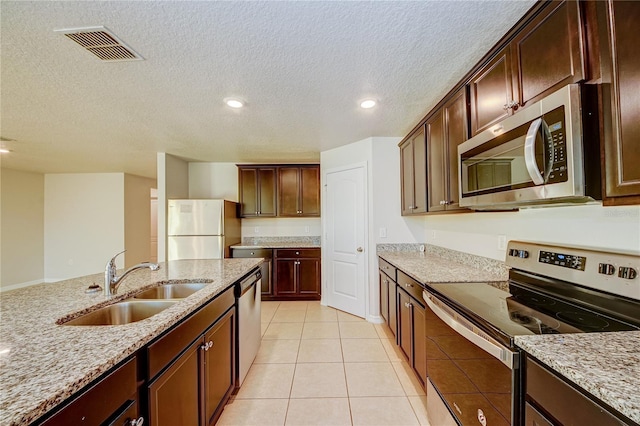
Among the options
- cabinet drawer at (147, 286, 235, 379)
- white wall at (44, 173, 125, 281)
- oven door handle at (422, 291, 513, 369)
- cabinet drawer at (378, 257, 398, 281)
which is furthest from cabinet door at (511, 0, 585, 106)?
white wall at (44, 173, 125, 281)

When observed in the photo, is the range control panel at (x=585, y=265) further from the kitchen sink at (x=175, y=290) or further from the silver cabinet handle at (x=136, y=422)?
the kitchen sink at (x=175, y=290)

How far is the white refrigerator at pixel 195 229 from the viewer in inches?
161

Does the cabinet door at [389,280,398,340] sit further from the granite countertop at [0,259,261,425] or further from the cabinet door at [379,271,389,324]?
the granite countertop at [0,259,261,425]

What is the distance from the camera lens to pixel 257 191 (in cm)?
472

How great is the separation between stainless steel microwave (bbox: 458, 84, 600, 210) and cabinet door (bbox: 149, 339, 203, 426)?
1775 mm

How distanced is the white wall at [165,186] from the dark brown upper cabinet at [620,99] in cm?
→ 473

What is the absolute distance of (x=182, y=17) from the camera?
53.7 inches

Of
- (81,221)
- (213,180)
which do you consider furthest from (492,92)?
(81,221)

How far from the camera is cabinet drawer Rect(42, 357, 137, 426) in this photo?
26.3 inches

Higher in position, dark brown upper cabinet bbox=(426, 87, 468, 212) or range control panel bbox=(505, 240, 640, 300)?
dark brown upper cabinet bbox=(426, 87, 468, 212)

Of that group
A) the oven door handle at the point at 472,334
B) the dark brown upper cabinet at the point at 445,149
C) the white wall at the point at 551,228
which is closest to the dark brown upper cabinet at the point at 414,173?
the dark brown upper cabinet at the point at 445,149

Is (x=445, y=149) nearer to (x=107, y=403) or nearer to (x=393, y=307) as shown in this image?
(x=393, y=307)

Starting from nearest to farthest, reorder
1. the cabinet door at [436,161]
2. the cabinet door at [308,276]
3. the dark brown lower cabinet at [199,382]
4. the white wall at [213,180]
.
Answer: the dark brown lower cabinet at [199,382] < the cabinet door at [436,161] < the cabinet door at [308,276] < the white wall at [213,180]

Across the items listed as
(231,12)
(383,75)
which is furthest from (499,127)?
(231,12)
